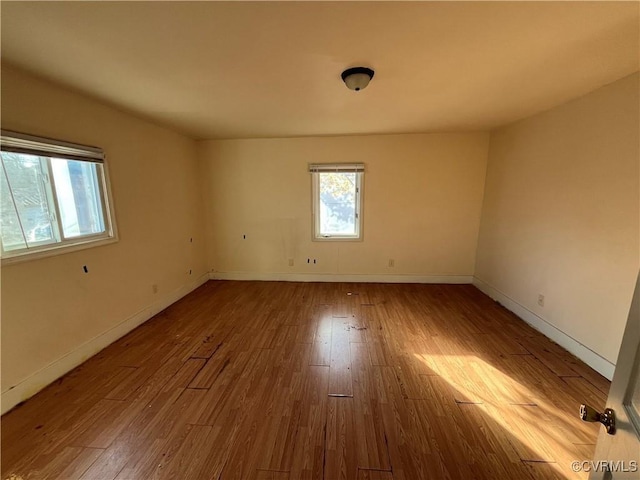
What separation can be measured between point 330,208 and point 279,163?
1.06 meters

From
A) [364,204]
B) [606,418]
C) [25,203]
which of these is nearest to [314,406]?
[606,418]

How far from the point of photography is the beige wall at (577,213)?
6.18ft

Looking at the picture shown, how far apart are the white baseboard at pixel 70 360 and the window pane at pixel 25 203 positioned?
3.11 feet

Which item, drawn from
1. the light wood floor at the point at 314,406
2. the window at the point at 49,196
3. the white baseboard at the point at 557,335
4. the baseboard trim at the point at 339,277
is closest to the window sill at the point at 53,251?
the window at the point at 49,196

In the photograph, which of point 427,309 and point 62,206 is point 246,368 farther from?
point 427,309

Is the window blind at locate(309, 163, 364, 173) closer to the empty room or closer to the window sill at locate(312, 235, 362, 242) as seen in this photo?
the empty room

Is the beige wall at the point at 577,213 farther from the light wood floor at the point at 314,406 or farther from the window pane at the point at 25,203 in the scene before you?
the window pane at the point at 25,203

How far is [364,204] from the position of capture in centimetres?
393

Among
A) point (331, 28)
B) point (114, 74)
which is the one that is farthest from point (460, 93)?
point (114, 74)

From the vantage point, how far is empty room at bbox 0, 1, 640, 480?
1.31 meters

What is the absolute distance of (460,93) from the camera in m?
2.16

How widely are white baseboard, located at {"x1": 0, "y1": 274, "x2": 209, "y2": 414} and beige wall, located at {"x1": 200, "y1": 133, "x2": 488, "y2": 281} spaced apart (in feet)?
4.97

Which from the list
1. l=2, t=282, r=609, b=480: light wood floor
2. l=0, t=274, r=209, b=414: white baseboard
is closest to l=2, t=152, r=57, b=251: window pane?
l=0, t=274, r=209, b=414: white baseboard

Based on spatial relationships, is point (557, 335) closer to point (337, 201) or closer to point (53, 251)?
point (337, 201)
